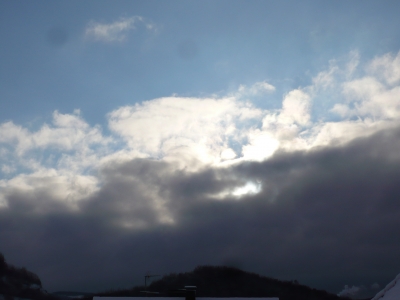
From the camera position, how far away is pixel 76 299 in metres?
140

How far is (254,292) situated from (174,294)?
149452 mm

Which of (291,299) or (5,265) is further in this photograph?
(291,299)

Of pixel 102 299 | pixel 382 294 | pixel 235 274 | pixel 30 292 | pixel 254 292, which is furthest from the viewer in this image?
pixel 235 274

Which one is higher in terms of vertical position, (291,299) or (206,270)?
(206,270)

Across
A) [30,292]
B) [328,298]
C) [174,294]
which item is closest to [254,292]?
[328,298]

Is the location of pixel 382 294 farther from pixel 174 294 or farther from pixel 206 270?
pixel 206 270

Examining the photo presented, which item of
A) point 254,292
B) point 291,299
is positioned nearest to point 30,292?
point 254,292

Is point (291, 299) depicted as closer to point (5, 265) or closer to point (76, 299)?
point (76, 299)

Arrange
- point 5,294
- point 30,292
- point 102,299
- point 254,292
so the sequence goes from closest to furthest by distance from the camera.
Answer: point 102,299
point 5,294
point 30,292
point 254,292

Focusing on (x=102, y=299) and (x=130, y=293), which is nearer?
(x=102, y=299)

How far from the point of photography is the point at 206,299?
36.7 m

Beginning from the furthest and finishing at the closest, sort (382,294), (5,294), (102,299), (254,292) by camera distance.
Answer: (254,292) → (5,294) → (102,299) → (382,294)

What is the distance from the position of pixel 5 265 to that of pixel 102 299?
11212 cm

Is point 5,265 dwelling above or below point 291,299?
above
